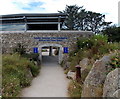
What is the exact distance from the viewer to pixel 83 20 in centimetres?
3488

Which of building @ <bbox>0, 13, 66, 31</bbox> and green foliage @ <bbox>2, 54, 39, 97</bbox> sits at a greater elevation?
building @ <bbox>0, 13, 66, 31</bbox>

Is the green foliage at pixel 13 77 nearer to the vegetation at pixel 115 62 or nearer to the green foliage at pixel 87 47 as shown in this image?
the green foliage at pixel 87 47

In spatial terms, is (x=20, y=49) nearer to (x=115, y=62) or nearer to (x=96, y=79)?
(x=96, y=79)

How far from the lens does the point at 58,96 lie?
673 cm

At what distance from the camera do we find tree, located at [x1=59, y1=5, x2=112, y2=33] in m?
33.2

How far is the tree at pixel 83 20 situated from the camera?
33.2 metres

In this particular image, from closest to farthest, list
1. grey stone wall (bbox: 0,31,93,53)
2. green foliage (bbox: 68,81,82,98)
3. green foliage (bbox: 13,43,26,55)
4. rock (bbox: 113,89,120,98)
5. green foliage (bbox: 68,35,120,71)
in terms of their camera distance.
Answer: rock (bbox: 113,89,120,98)
green foliage (bbox: 68,81,82,98)
green foliage (bbox: 68,35,120,71)
green foliage (bbox: 13,43,26,55)
grey stone wall (bbox: 0,31,93,53)

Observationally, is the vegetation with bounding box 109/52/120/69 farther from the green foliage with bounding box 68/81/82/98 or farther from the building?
the building

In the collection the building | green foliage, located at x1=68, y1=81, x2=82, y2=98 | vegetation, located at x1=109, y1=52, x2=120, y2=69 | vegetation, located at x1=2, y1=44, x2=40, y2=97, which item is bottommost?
green foliage, located at x1=68, y1=81, x2=82, y2=98

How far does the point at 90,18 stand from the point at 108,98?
31.3m

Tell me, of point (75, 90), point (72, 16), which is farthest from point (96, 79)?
point (72, 16)

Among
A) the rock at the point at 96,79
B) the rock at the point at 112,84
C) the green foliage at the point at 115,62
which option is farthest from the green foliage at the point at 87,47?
the rock at the point at 112,84

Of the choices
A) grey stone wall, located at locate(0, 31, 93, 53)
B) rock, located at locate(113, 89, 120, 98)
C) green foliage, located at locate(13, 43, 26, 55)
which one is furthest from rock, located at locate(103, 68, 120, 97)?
green foliage, located at locate(13, 43, 26, 55)

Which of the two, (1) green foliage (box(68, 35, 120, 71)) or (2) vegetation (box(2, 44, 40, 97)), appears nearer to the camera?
(2) vegetation (box(2, 44, 40, 97))
